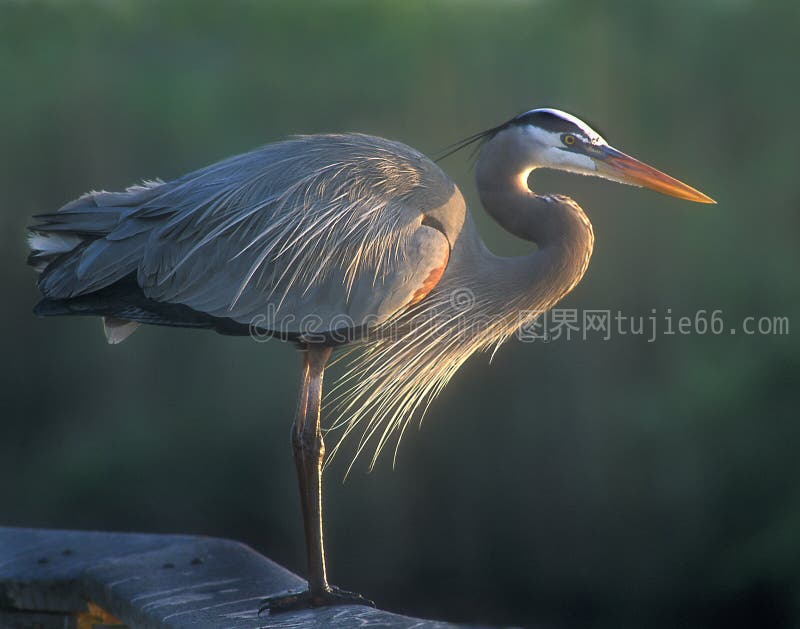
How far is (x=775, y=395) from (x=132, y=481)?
4.08 m

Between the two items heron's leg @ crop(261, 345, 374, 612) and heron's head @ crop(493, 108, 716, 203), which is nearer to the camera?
heron's leg @ crop(261, 345, 374, 612)

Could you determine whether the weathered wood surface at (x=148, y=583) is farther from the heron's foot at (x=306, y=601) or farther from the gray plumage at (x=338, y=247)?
the gray plumage at (x=338, y=247)

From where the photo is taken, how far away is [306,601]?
9.43 feet

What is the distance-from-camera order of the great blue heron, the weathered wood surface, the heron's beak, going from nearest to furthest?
the weathered wood surface, the great blue heron, the heron's beak

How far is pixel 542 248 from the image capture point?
3.24 meters

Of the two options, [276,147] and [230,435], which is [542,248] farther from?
[230,435]

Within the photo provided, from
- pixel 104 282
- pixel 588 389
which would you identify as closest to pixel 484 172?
pixel 104 282

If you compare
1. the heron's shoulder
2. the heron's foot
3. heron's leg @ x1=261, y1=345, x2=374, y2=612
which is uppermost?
the heron's shoulder

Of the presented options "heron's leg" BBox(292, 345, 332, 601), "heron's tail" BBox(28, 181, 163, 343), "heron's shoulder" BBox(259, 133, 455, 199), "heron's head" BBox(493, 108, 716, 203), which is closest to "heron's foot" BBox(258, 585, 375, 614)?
"heron's leg" BBox(292, 345, 332, 601)

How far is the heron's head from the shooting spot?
3.22 meters

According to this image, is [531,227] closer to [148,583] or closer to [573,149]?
[573,149]

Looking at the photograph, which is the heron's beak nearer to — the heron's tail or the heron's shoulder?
the heron's shoulder

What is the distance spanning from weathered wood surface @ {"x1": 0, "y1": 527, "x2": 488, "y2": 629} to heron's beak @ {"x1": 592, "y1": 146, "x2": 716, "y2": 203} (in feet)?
4.73

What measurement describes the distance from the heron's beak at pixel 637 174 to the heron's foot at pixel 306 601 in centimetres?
145
